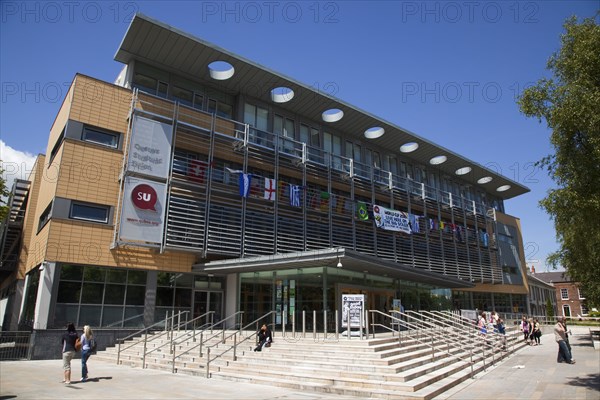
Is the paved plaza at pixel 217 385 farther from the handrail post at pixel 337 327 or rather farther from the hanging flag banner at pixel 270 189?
the hanging flag banner at pixel 270 189

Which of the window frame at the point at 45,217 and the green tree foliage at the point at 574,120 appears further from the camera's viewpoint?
the window frame at the point at 45,217

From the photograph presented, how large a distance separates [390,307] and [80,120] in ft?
56.7

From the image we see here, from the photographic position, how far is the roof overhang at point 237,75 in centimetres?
2222

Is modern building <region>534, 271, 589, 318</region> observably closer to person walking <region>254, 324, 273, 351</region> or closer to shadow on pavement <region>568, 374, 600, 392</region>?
shadow on pavement <region>568, 374, 600, 392</region>

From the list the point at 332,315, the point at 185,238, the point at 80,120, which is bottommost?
the point at 332,315

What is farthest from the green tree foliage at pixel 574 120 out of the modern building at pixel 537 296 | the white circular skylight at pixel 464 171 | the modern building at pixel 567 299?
the modern building at pixel 567 299

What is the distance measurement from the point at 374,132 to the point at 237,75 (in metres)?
12.2

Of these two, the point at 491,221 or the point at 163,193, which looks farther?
the point at 491,221

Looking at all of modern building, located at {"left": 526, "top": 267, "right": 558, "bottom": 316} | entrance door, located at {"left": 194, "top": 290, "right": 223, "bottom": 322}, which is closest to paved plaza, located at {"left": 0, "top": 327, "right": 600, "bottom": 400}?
Result: entrance door, located at {"left": 194, "top": 290, "right": 223, "bottom": 322}

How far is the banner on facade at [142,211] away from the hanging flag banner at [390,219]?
14.9m

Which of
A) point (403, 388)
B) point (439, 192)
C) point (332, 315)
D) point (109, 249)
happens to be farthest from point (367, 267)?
point (439, 192)

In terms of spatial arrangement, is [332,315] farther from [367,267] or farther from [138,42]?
[138,42]

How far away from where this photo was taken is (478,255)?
38812 millimetres

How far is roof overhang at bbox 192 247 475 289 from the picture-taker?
16219 millimetres
